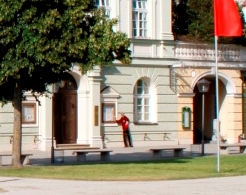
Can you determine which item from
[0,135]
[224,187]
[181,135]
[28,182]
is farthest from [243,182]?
[181,135]

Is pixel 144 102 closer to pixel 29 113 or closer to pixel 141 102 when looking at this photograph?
pixel 141 102

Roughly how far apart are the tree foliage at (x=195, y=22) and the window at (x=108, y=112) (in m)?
5.69

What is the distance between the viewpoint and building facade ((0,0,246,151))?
1789 inches

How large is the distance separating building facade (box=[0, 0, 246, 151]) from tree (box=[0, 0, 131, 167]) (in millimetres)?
13034

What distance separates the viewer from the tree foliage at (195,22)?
51.0 meters

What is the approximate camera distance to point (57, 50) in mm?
30031

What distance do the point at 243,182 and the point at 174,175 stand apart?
2.58m

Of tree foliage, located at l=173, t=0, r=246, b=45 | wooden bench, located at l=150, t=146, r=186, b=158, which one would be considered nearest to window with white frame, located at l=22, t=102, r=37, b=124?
wooden bench, located at l=150, t=146, r=186, b=158

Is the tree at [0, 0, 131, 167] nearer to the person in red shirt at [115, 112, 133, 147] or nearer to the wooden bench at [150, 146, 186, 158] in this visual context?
the wooden bench at [150, 146, 186, 158]

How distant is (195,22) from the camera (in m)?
52.0

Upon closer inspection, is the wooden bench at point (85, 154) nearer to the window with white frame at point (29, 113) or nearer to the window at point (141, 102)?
the window with white frame at point (29, 113)

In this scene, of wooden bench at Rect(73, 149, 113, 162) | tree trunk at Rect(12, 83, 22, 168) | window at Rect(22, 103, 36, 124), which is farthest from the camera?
Answer: window at Rect(22, 103, 36, 124)

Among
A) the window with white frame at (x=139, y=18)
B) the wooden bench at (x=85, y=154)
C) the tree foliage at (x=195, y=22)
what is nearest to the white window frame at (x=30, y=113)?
the window with white frame at (x=139, y=18)

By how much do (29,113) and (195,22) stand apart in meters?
12.0
